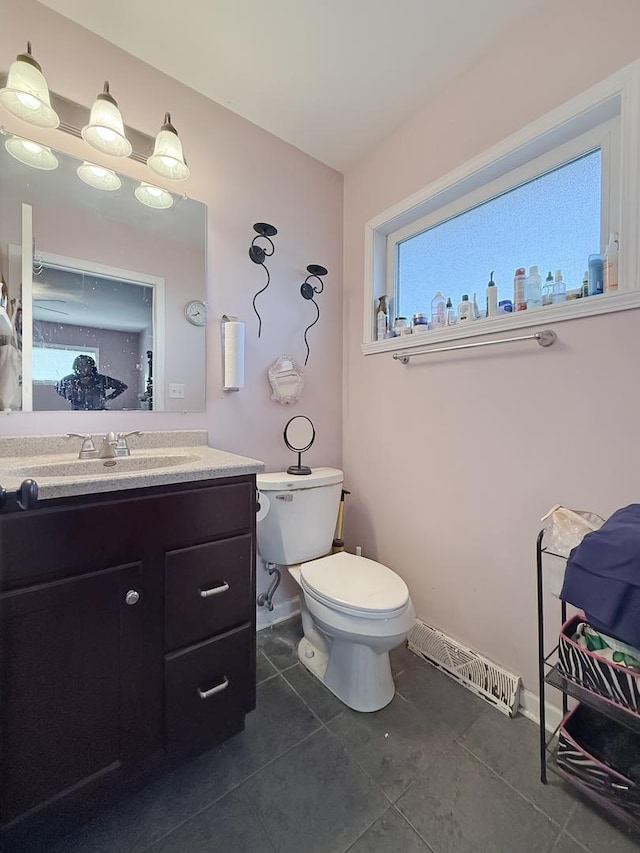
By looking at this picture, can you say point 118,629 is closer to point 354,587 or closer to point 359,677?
point 354,587

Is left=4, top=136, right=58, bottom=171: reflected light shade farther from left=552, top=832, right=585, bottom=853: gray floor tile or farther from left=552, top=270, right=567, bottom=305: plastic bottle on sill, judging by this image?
left=552, top=832, right=585, bottom=853: gray floor tile

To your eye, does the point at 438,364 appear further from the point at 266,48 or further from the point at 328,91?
the point at 266,48

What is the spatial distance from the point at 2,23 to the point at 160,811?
2358 mm

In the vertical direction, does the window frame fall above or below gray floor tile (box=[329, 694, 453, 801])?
above

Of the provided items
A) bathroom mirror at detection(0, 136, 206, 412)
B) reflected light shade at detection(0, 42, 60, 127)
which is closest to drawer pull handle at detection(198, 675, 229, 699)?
bathroom mirror at detection(0, 136, 206, 412)

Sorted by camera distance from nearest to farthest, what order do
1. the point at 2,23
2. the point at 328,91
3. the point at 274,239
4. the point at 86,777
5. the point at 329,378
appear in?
the point at 86,777
the point at 2,23
the point at 328,91
the point at 274,239
the point at 329,378

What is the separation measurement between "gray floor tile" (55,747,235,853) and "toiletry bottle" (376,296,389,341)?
5.68 feet

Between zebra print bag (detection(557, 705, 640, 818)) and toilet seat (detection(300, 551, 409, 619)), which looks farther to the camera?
toilet seat (detection(300, 551, 409, 619))

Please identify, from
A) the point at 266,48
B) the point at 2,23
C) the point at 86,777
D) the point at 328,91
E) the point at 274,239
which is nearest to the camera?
the point at 86,777

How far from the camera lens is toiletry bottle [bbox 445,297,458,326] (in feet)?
4.84

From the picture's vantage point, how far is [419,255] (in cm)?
174

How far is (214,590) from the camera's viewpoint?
3.27ft

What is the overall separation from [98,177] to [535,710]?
7.98 ft

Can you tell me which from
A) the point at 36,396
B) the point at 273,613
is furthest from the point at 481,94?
the point at 273,613
